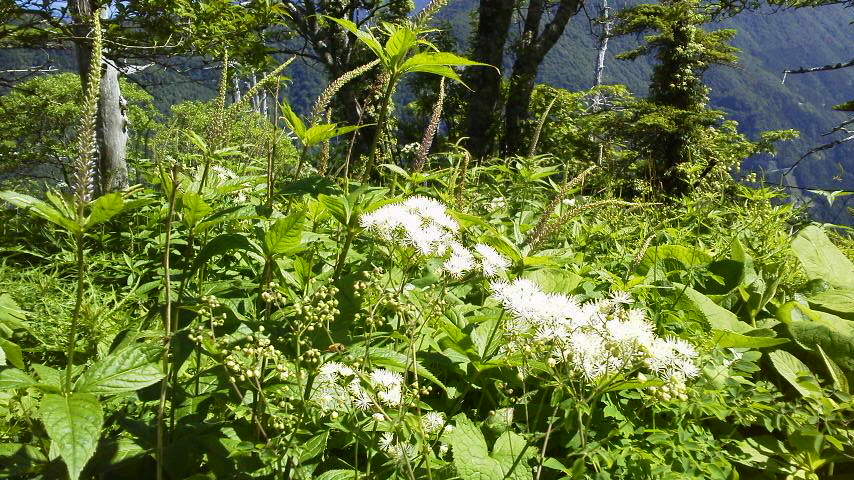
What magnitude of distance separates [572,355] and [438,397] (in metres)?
0.73

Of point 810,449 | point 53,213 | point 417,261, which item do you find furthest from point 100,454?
point 810,449

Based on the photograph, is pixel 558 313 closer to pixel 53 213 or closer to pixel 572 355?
pixel 572 355

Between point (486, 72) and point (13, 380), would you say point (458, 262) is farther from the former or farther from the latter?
point (486, 72)

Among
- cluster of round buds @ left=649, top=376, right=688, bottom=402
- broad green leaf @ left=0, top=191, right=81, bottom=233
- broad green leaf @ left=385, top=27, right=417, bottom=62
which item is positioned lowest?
cluster of round buds @ left=649, top=376, right=688, bottom=402

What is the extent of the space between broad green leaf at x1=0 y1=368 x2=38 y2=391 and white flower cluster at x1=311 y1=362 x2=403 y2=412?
0.58 m

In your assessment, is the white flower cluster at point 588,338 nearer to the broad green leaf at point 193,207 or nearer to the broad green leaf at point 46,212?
the broad green leaf at point 193,207

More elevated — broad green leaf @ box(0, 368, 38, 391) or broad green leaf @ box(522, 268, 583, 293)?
broad green leaf @ box(0, 368, 38, 391)

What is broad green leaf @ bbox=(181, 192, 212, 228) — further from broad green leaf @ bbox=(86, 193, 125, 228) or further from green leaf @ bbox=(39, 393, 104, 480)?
green leaf @ bbox=(39, 393, 104, 480)

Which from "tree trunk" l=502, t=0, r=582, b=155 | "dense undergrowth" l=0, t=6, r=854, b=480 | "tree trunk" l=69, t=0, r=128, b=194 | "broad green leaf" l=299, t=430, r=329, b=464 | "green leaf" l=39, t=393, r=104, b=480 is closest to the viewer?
"green leaf" l=39, t=393, r=104, b=480

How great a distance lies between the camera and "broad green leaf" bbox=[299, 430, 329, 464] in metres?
1.28

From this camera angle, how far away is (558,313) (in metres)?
1.22

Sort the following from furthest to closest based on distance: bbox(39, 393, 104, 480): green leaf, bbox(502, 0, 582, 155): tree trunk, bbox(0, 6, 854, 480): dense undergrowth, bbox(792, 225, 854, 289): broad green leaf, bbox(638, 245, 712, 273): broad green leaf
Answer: bbox(502, 0, 582, 155): tree trunk < bbox(792, 225, 854, 289): broad green leaf < bbox(638, 245, 712, 273): broad green leaf < bbox(0, 6, 854, 480): dense undergrowth < bbox(39, 393, 104, 480): green leaf

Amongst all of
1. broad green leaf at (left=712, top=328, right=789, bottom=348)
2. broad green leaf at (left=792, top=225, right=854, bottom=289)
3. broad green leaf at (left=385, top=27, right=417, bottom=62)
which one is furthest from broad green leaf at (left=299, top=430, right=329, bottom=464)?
broad green leaf at (left=792, top=225, right=854, bottom=289)

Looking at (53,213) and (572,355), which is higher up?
(53,213)
